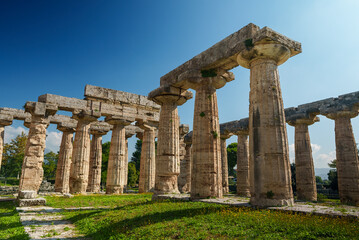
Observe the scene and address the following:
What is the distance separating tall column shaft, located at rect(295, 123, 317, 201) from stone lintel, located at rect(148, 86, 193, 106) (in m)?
10.6

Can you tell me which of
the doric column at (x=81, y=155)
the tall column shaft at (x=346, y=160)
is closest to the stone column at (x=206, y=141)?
the tall column shaft at (x=346, y=160)

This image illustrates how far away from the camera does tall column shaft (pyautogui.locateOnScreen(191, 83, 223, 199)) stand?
1348 centimetres

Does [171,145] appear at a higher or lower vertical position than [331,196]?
higher

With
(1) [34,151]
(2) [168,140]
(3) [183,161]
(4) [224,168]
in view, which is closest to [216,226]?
(2) [168,140]

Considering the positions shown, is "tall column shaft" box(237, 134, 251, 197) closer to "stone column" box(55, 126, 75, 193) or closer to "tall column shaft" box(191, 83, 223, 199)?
"tall column shaft" box(191, 83, 223, 199)

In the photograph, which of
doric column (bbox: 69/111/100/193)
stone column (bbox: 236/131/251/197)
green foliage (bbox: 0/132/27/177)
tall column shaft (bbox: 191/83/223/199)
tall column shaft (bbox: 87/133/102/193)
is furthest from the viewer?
green foliage (bbox: 0/132/27/177)

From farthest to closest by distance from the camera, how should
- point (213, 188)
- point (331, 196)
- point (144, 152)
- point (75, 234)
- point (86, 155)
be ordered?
1. point (331, 196)
2. point (144, 152)
3. point (86, 155)
4. point (213, 188)
5. point (75, 234)

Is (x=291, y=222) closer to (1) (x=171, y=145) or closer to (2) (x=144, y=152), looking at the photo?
(1) (x=171, y=145)

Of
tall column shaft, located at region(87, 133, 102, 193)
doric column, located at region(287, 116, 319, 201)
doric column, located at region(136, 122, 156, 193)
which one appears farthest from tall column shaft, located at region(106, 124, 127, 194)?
doric column, located at region(287, 116, 319, 201)

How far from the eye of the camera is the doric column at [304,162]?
65.9 feet

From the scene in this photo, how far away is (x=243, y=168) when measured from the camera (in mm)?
25734

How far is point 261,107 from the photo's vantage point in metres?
11.0

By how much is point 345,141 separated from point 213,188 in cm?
1244

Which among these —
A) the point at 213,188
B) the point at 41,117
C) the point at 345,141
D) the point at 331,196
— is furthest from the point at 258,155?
the point at 331,196
